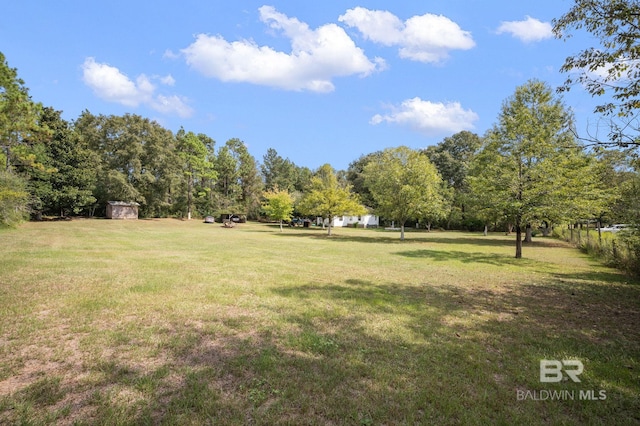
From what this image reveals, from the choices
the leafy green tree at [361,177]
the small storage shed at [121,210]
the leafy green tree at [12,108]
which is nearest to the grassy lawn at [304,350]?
the leafy green tree at [12,108]

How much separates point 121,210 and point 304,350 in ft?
160

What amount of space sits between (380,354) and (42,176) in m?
45.8

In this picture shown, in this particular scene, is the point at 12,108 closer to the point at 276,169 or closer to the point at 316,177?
the point at 316,177

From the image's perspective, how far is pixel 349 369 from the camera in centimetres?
404

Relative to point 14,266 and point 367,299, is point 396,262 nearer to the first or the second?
point 367,299

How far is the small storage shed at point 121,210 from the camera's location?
142ft

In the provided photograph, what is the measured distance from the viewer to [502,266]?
13234mm

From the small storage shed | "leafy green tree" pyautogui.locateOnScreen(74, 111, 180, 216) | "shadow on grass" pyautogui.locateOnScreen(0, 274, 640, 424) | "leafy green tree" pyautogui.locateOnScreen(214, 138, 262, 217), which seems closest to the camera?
"shadow on grass" pyautogui.locateOnScreen(0, 274, 640, 424)

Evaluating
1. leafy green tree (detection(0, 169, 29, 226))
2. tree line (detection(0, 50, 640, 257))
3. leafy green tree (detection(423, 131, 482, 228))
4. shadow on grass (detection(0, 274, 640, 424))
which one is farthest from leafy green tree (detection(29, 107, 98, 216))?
leafy green tree (detection(423, 131, 482, 228))

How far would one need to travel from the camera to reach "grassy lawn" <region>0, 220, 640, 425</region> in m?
3.23

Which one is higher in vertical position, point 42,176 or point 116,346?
point 42,176

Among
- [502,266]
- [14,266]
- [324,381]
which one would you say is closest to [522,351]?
[324,381]

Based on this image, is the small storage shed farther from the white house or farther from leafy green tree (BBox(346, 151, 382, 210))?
leafy green tree (BBox(346, 151, 382, 210))

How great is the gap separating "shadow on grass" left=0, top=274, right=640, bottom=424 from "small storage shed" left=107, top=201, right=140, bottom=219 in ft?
151
